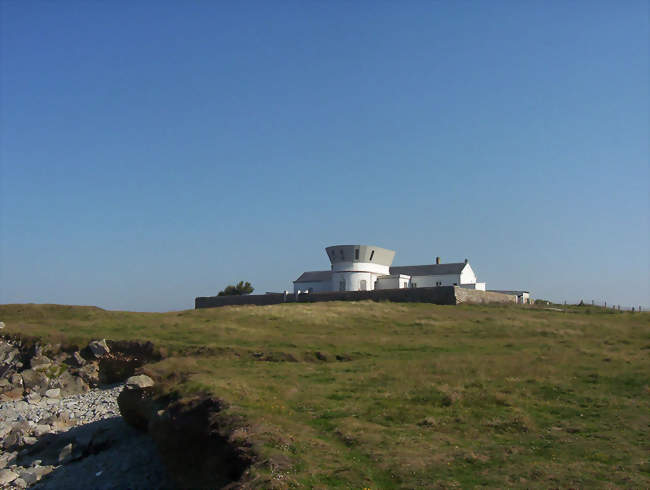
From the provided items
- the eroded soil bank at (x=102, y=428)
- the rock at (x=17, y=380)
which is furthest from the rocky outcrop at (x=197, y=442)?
the rock at (x=17, y=380)

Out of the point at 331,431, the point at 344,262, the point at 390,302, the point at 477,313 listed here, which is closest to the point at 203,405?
the point at 331,431

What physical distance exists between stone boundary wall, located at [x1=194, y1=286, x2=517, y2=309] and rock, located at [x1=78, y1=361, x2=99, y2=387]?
107ft

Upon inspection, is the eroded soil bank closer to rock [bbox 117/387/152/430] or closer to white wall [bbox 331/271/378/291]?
rock [bbox 117/387/152/430]

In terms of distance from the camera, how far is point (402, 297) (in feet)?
186

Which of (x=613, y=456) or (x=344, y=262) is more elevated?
(x=344, y=262)

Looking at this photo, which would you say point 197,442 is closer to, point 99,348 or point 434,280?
point 99,348

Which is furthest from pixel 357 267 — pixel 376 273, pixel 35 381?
pixel 35 381

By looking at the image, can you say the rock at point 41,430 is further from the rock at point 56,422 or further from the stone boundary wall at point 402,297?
the stone boundary wall at point 402,297

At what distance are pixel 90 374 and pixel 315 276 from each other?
5123 centimetres

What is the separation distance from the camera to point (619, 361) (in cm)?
2475

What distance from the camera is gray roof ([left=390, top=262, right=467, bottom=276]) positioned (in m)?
72.3

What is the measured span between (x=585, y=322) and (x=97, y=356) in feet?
118

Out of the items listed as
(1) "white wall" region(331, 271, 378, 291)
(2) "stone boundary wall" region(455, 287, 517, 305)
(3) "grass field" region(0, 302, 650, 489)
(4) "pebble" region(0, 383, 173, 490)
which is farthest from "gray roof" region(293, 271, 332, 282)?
(4) "pebble" region(0, 383, 173, 490)

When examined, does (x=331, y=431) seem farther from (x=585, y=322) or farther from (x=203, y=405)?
(x=585, y=322)
